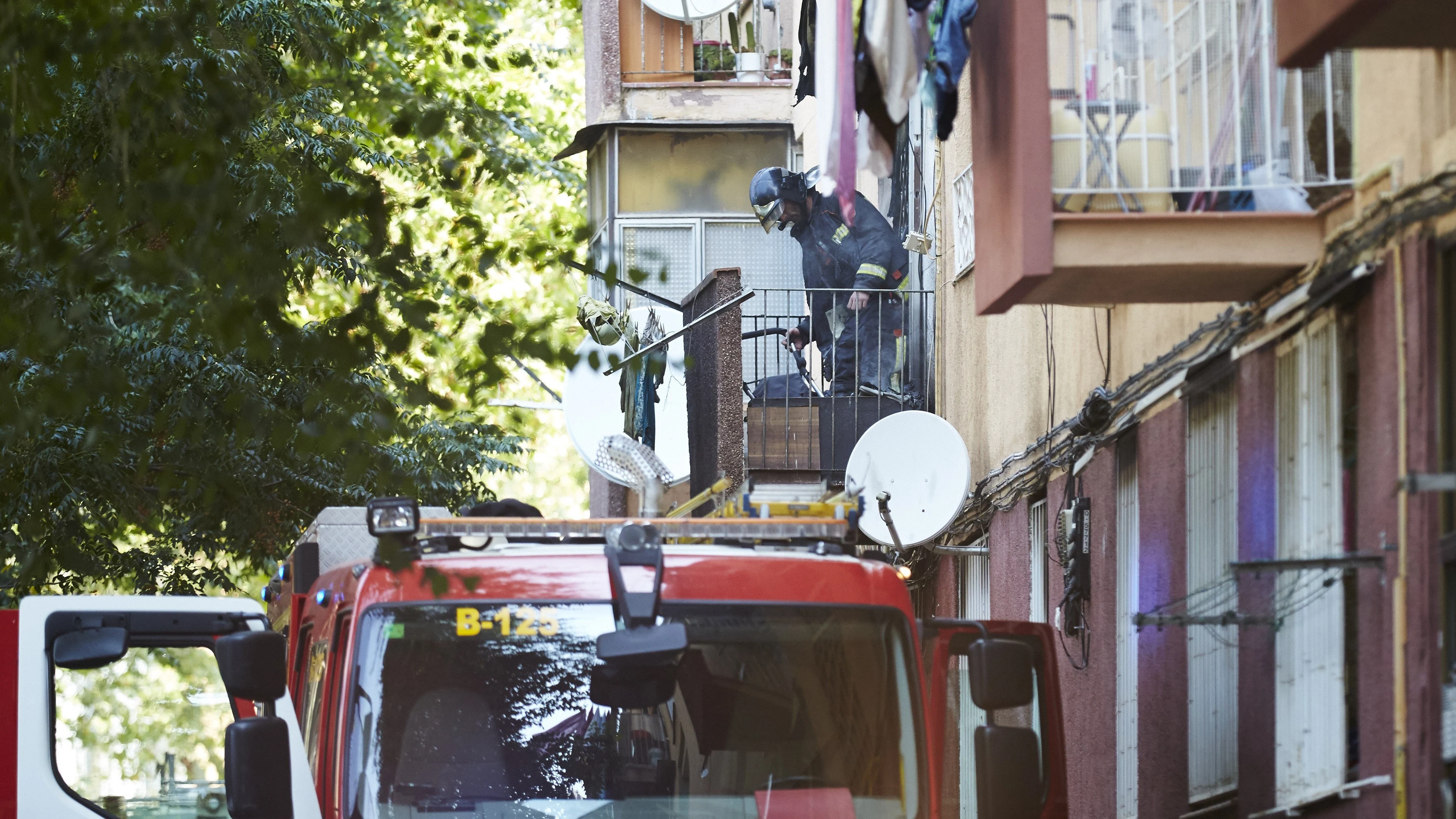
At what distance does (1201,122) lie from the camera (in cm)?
819

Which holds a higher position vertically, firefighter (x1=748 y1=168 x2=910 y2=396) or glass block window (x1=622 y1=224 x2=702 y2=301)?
glass block window (x1=622 y1=224 x2=702 y2=301)

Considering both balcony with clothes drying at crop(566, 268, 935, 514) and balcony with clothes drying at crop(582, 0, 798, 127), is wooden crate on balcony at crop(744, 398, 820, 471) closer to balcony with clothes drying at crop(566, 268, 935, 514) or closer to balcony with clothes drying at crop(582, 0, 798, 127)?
balcony with clothes drying at crop(566, 268, 935, 514)

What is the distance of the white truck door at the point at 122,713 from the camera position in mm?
7070

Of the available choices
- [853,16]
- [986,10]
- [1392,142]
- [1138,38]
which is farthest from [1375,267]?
[853,16]

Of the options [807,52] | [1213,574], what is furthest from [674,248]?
[1213,574]

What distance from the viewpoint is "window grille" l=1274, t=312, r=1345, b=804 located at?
23.0 feet

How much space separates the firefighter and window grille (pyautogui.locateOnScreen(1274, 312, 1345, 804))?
22.2 ft

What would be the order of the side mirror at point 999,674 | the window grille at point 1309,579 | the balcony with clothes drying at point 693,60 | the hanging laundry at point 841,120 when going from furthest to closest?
the balcony with clothes drying at point 693,60 → the hanging laundry at point 841,120 → the window grille at point 1309,579 → the side mirror at point 999,674

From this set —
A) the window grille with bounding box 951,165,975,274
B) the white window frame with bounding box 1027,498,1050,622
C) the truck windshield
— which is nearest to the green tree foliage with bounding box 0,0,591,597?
the truck windshield

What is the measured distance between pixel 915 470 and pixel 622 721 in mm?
5513

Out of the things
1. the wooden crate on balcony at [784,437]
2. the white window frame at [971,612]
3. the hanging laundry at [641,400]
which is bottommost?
the white window frame at [971,612]

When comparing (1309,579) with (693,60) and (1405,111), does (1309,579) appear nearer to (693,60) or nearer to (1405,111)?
(1405,111)

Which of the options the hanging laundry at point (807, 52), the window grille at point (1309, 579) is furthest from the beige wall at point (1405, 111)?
A: the hanging laundry at point (807, 52)

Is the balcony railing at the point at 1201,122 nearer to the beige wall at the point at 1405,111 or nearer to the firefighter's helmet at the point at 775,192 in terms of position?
the beige wall at the point at 1405,111
